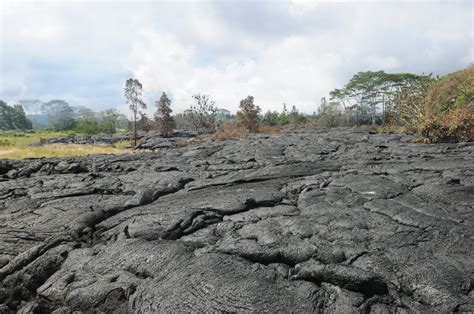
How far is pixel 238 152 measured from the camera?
66.4 ft

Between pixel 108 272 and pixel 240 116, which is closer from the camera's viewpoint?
pixel 108 272

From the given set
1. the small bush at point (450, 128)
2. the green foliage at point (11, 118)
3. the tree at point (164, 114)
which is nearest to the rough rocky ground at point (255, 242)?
the small bush at point (450, 128)

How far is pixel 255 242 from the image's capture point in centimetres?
793

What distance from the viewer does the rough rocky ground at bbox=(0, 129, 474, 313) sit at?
638 cm

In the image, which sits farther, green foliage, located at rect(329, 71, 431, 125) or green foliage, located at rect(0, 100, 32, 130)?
green foliage, located at rect(0, 100, 32, 130)

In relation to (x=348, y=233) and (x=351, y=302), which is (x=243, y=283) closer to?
(x=351, y=302)

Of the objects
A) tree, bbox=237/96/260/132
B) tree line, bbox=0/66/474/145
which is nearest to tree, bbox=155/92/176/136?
tree line, bbox=0/66/474/145

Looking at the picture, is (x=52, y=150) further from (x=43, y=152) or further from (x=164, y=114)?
(x=164, y=114)

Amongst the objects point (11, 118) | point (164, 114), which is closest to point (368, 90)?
point (164, 114)

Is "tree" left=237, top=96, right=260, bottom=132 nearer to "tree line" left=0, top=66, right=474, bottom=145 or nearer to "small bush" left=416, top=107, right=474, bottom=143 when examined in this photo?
"tree line" left=0, top=66, right=474, bottom=145

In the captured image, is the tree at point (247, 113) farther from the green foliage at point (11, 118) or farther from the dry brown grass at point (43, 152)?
the green foliage at point (11, 118)

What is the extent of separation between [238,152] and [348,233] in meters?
12.8

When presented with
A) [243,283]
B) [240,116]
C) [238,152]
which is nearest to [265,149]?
[238,152]

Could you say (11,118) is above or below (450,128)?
above
